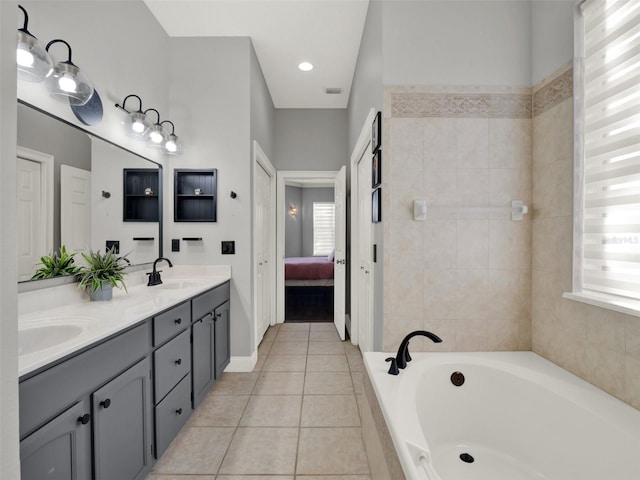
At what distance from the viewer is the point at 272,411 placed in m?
2.11

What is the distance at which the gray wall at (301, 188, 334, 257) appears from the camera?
7.48 metres

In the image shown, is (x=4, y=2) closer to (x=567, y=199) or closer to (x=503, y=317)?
(x=567, y=199)

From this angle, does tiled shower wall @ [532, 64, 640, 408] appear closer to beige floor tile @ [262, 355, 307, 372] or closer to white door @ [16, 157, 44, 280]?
beige floor tile @ [262, 355, 307, 372]

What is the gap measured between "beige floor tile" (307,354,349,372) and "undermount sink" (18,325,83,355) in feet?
6.25

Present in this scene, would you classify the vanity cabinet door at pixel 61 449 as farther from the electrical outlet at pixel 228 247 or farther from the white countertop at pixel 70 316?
the electrical outlet at pixel 228 247

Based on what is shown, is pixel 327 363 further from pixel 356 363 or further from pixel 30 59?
pixel 30 59

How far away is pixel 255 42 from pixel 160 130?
120cm

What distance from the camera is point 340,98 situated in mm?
3760

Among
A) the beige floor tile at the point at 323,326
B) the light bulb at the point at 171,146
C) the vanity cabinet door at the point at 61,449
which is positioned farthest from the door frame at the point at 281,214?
the vanity cabinet door at the point at 61,449

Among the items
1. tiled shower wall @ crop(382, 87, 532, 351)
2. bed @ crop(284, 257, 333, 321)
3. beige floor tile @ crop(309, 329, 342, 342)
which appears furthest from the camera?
bed @ crop(284, 257, 333, 321)

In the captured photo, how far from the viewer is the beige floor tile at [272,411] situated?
1.98 m

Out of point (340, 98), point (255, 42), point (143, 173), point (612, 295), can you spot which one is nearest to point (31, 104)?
point (143, 173)

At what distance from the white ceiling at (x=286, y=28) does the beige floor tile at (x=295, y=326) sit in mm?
2928

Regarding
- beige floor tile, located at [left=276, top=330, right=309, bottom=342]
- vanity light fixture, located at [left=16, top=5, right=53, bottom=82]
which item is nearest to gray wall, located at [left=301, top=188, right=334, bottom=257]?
beige floor tile, located at [left=276, top=330, right=309, bottom=342]
